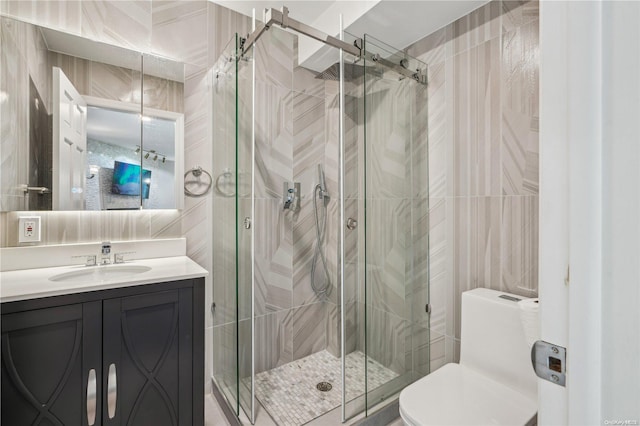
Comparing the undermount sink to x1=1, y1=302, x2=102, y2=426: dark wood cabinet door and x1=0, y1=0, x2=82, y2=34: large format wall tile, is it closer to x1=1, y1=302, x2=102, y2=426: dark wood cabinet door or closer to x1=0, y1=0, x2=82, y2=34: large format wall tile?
x1=1, y1=302, x2=102, y2=426: dark wood cabinet door

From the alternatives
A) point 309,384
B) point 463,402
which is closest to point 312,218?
point 309,384

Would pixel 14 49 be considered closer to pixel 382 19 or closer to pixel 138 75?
pixel 138 75

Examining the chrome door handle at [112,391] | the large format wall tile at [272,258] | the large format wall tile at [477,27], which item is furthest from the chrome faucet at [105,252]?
the large format wall tile at [477,27]

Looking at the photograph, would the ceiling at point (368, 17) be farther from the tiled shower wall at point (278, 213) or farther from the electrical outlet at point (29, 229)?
the electrical outlet at point (29, 229)

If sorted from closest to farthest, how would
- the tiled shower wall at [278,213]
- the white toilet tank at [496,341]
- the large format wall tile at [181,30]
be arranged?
the white toilet tank at [496,341]
the tiled shower wall at [278,213]
the large format wall tile at [181,30]

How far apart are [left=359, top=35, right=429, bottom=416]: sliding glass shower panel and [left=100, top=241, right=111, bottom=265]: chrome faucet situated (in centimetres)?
142

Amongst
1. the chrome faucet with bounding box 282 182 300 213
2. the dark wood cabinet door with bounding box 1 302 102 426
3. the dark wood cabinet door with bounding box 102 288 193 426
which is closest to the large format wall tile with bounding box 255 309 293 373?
the dark wood cabinet door with bounding box 102 288 193 426

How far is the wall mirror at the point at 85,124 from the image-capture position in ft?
5.02

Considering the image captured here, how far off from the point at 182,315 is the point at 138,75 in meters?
1.41

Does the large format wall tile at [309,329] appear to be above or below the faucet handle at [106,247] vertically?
below

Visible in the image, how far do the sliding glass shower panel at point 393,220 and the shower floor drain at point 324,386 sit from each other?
16.4 inches

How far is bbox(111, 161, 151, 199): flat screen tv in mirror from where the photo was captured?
1.77 meters

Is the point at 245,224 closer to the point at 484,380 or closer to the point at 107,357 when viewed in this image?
the point at 107,357

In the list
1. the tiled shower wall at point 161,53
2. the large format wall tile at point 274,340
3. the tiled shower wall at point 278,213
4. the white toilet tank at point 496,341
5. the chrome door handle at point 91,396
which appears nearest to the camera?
the chrome door handle at point 91,396
